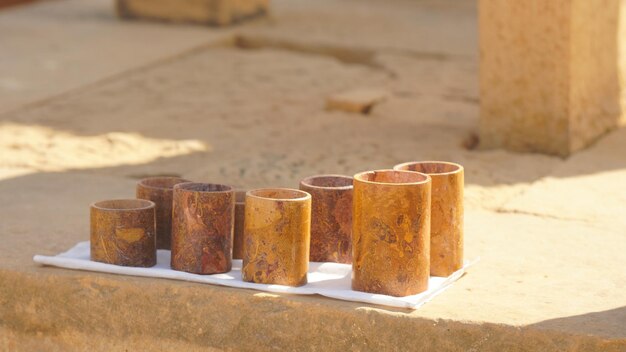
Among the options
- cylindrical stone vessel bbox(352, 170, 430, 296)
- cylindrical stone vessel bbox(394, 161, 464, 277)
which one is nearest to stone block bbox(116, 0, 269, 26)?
cylindrical stone vessel bbox(394, 161, 464, 277)

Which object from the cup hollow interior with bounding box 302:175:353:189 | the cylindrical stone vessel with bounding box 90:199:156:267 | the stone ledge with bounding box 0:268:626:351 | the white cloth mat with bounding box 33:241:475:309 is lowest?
the stone ledge with bounding box 0:268:626:351

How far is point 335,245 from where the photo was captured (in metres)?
4.04

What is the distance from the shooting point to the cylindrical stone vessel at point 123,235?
3.90 m

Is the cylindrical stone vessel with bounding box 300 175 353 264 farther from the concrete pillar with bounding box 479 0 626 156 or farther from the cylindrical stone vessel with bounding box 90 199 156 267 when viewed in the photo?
the concrete pillar with bounding box 479 0 626 156

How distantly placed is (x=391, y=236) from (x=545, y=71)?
2648 millimetres

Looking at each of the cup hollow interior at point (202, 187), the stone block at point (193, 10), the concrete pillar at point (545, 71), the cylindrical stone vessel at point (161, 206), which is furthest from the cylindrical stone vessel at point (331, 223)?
the stone block at point (193, 10)

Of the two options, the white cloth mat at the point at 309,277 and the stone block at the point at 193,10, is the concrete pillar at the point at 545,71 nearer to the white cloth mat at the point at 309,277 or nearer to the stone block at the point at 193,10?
the white cloth mat at the point at 309,277

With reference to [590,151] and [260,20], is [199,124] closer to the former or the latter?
[590,151]

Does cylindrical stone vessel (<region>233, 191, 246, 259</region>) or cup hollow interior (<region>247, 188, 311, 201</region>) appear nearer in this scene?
cup hollow interior (<region>247, 188, 311, 201</region>)

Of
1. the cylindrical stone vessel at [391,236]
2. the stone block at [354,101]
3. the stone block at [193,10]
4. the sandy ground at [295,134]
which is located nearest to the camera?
the cylindrical stone vessel at [391,236]

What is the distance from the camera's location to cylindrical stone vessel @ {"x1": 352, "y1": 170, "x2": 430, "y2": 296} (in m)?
3.62

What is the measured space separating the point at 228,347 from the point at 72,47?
5471 mm

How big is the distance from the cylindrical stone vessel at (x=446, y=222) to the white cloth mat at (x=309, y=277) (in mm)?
48

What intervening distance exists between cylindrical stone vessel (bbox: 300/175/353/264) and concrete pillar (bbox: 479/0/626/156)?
2.31 meters
